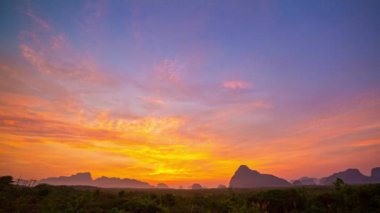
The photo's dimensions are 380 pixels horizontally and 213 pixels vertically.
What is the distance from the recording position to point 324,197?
1548cm

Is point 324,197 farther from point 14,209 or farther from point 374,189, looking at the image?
point 14,209

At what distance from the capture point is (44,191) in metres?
25.9

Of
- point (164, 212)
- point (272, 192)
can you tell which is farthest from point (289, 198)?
point (164, 212)

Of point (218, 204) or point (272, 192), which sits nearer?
point (218, 204)

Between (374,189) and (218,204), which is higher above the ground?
(374,189)

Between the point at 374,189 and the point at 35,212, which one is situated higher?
the point at 374,189

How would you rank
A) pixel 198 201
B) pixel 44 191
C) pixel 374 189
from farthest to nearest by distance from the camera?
pixel 44 191, pixel 198 201, pixel 374 189

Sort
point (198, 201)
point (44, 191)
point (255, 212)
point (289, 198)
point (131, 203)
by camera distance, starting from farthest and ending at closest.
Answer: point (44, 191) → point (198, 201) → point (131, 203) → point (289, 198) → point (255, 212)

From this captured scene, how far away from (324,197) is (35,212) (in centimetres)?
1996

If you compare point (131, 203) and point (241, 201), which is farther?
point (131, 203)

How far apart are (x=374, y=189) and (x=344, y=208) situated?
3.75 metres

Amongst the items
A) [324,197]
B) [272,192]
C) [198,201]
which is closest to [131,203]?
[198,201]

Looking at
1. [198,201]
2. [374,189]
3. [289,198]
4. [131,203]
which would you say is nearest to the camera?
[374,189]

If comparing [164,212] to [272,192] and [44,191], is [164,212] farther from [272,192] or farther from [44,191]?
[44,191]
